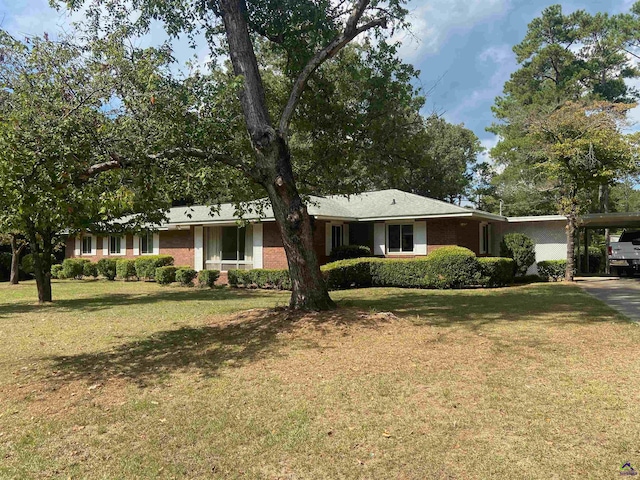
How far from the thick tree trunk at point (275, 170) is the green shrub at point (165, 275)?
12893 mm

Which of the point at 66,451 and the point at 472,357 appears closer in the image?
the point at 66,451

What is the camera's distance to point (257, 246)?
1981 cm

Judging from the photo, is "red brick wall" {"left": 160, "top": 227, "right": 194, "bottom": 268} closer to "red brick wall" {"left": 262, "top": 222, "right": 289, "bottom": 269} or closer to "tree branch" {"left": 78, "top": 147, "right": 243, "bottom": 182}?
"red brick wall" {"left": 262, "top": 222, "right": 289, "bottom": 269}

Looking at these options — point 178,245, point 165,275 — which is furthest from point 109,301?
point 178,245

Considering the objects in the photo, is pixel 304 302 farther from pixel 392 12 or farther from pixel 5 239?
pixel 5 239

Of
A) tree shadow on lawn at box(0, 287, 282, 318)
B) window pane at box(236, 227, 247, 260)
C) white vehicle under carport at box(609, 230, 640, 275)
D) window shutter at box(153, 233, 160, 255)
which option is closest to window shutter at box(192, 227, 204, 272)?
window pane at box(236, 227, 247, 260)

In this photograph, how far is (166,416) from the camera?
4590mm

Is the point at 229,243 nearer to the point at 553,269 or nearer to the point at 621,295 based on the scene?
the point at 553,269

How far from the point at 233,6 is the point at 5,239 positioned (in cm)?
2006

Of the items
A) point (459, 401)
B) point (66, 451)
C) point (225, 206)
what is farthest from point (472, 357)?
point (225, 206)

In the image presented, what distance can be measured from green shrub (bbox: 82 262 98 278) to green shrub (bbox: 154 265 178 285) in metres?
6.49

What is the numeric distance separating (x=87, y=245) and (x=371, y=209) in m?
18.6

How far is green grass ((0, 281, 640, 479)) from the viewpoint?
11.8 feet

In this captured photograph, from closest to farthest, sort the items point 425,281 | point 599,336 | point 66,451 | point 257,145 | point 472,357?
point 66,451 < point 472,357 < point 599,336 < point 257,145 < point 425,281
